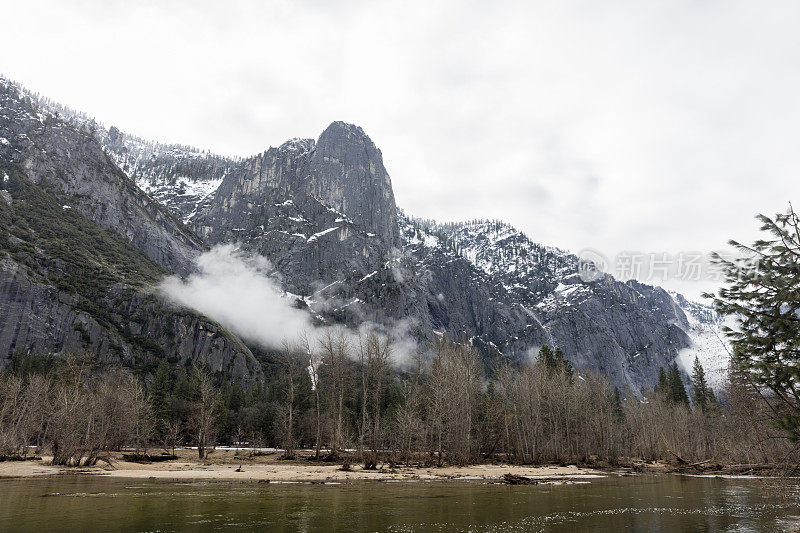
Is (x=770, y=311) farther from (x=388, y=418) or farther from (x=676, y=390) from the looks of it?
(x=676, y=390)

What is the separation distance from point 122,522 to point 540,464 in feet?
200

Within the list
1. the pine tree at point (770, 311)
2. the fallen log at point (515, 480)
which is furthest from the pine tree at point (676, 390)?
the pine tree at point (770, 311)

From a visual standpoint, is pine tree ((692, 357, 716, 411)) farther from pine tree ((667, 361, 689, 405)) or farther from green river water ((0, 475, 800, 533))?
green river water ((0, 475, 800, 533))

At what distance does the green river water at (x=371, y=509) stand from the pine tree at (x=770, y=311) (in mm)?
3491

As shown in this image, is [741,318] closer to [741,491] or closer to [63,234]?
[741,491]

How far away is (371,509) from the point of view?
20266mm

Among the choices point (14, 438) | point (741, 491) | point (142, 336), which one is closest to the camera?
point (741, 491)

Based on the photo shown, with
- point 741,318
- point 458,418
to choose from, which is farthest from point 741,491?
point 458,418

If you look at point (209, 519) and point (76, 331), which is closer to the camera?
point (209, 519)

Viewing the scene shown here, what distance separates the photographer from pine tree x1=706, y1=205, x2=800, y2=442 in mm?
14727

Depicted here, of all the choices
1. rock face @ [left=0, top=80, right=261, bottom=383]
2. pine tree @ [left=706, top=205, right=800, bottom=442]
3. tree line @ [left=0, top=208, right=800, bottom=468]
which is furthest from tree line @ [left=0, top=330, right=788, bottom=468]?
rock face @ [left=0, top=80, right=261, bottom=383]

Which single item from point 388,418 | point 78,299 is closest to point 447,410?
point 388,418

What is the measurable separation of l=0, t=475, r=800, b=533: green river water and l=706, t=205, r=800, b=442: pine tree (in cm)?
349

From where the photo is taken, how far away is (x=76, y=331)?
13750cm
